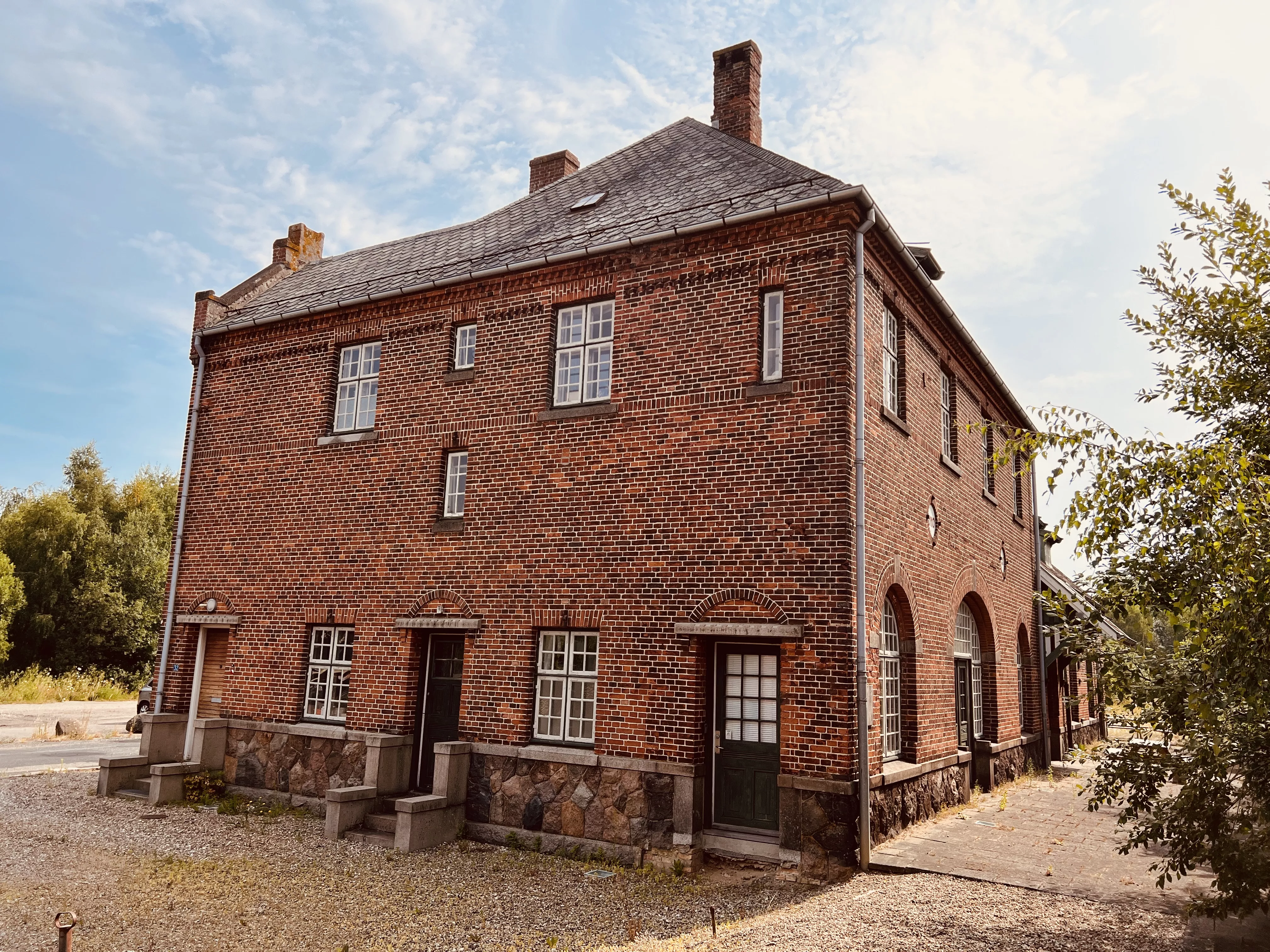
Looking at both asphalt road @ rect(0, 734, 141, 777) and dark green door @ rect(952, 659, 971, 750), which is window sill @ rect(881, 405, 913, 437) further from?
asphalt road @ rect(0, 734, 141, 777)

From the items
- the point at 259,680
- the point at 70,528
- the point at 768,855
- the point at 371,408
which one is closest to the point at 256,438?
the point at 371,408

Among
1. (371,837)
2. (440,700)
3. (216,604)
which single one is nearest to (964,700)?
(440,700)

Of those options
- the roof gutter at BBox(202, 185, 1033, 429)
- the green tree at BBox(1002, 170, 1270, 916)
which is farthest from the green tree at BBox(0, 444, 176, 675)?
the green tree at BBox(1002, 170, 1270, 916)

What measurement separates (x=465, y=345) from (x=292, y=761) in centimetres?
698

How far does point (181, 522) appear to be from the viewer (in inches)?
621

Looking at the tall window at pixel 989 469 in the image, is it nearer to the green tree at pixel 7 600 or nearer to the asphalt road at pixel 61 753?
the asphalt road at pixel 61 753

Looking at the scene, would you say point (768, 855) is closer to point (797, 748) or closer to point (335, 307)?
point (797, 748)

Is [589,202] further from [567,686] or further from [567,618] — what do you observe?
[567,686]

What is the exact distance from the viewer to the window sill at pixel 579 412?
11.5 m

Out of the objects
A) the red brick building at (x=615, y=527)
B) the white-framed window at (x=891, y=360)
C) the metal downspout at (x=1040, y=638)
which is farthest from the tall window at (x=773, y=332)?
the metal downspout at (x=1040, y=638)

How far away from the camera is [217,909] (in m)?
8.22

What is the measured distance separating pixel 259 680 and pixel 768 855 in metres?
8.92

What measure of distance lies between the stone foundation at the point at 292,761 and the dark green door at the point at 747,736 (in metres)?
5.45

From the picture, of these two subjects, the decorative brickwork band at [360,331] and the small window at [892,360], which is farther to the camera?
the decorative brickwork band at [360,331]
